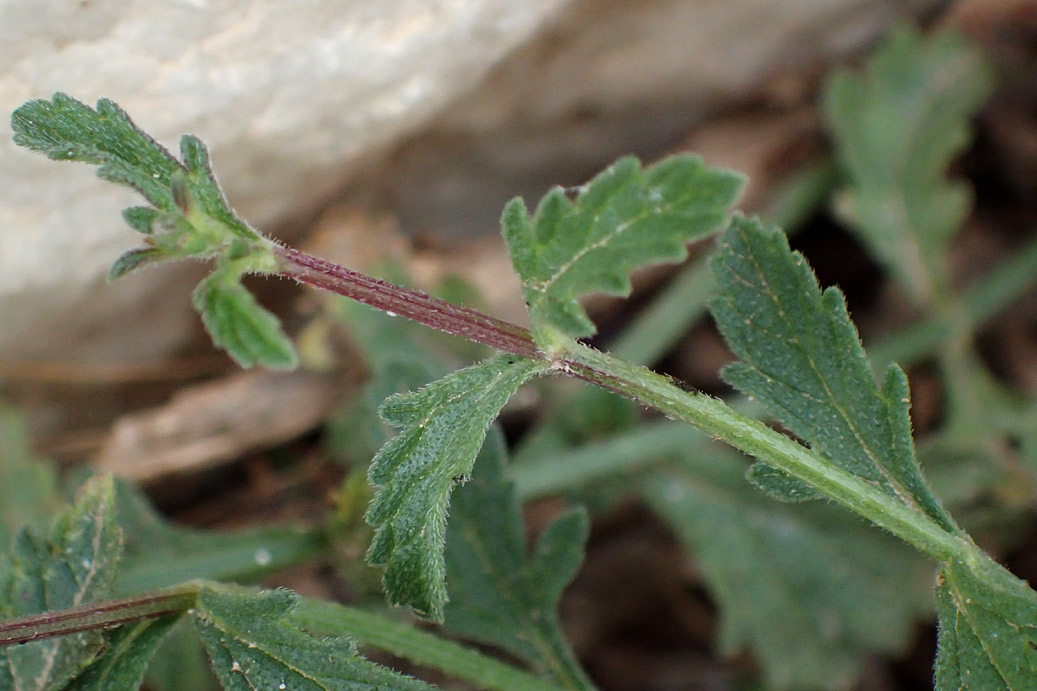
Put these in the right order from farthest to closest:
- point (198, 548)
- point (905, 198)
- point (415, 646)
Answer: point (905, 198), point (198, 548), point (415, 646)

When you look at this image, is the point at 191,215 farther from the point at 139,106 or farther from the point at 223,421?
the point at 223,421

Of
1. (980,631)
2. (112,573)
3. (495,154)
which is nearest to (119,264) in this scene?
(112,573)

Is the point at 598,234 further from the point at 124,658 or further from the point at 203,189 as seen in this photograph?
the point at 124,658

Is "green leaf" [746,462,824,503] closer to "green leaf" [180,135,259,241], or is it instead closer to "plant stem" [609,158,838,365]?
"green leaf" [180,135,259,241]

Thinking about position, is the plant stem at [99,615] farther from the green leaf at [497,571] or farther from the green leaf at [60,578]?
the green leaf at [497,571]

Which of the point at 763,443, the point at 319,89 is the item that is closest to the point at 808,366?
the point at 763,443

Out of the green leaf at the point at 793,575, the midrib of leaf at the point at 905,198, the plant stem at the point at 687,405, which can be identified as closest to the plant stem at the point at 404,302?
the plant stem at the point at 687,405
